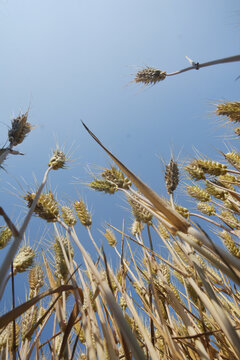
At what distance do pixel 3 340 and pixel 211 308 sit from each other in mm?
2016

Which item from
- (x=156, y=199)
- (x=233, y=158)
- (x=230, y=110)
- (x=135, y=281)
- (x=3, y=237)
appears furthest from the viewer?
(x=233, y=158)

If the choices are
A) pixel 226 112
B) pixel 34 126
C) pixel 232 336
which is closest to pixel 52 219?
pixel 34 126

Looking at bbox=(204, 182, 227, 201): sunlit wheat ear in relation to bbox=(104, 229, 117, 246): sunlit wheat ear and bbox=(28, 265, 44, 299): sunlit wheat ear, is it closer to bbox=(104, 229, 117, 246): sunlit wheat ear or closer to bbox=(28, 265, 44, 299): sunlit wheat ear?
bbox=(104, 229, 117, 246): sunlit wheat ear

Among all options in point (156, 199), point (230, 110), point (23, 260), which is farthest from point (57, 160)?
point (230, 110)

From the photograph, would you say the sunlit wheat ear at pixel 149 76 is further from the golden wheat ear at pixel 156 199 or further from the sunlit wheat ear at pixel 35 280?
the sunlit wheat ear at pixel 35 280

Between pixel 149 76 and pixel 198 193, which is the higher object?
pixel 149 76

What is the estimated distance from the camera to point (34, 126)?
1663mm

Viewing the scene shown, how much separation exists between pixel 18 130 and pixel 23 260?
36.7 inches

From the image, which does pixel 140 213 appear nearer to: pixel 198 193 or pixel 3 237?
pixel 198 193

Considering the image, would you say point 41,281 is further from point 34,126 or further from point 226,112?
point 226,112

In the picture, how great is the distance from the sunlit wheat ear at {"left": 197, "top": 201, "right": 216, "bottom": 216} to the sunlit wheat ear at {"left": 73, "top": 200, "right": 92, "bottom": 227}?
1.37 metres

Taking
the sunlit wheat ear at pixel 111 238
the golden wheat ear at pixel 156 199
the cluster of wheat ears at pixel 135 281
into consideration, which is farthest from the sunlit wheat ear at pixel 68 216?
the golden wheat ear at pixel 156 199

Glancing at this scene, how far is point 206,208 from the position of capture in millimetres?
2518

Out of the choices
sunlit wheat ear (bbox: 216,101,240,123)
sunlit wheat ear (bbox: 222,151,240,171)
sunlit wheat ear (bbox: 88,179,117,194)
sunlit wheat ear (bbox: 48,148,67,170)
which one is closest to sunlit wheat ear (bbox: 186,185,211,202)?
sunlit wheat ear (bbox: 222,151,240,171)
